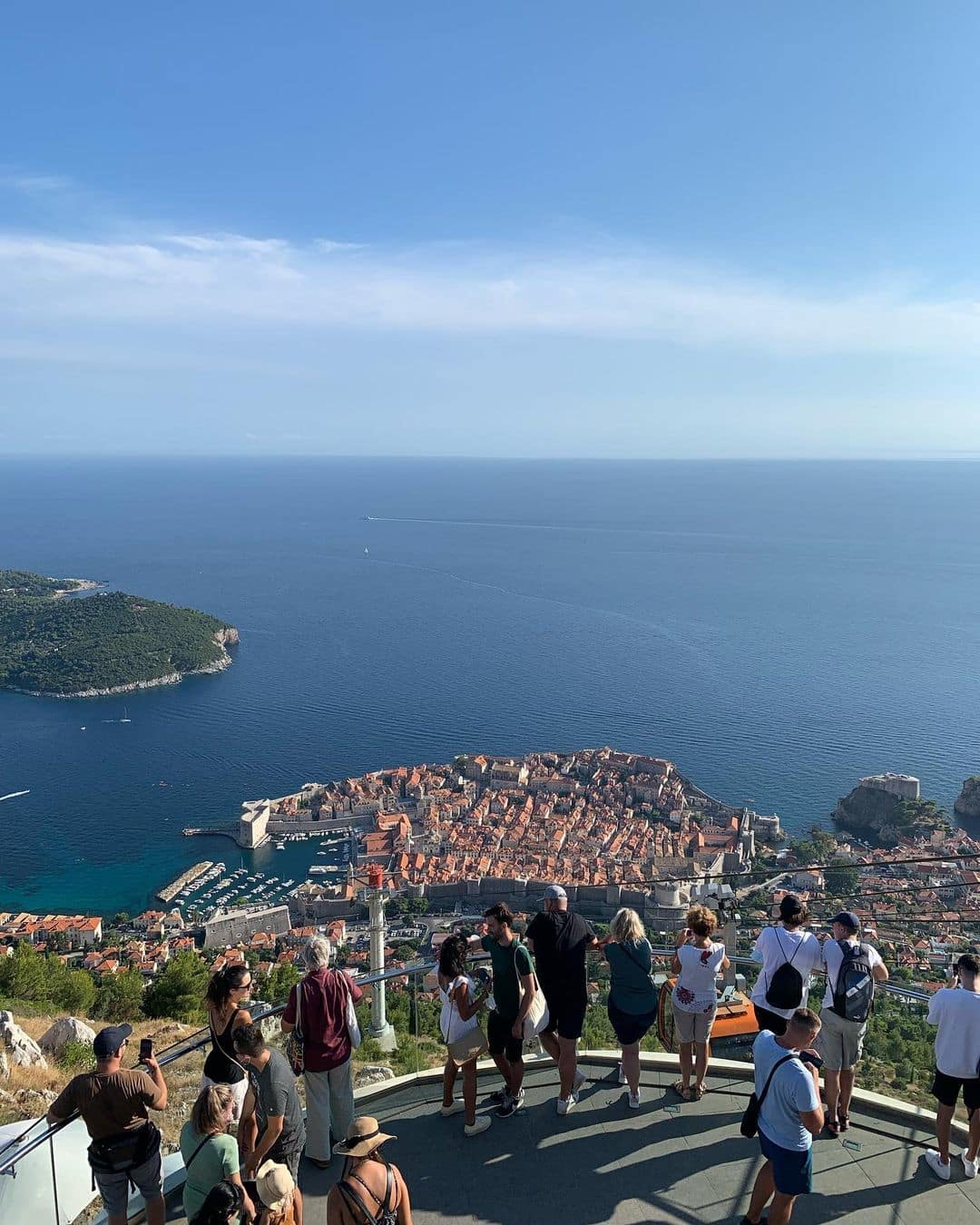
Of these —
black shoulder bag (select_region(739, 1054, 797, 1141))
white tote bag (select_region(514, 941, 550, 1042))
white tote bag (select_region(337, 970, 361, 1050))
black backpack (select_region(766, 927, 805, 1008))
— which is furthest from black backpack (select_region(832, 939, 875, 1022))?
white tote bag (select_region(337, 970, 361, 1050))

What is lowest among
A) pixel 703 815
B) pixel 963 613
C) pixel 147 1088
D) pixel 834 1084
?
pixel 703 815

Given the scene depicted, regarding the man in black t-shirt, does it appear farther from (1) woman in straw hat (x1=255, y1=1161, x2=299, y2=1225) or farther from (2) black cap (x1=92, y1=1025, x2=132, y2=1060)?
(2) black cap (x1=92, y1=1025, x2=132, y2=1060)

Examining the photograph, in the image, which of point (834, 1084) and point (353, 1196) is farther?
point (834, 1084)

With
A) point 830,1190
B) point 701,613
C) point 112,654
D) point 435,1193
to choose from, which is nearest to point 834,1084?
point 830,1190

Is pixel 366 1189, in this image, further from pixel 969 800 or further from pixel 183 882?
pixel 969 800

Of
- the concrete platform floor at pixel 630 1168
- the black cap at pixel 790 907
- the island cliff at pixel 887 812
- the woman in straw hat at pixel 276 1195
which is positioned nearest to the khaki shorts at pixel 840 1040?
the concrete platform floor at pixel 630 1168

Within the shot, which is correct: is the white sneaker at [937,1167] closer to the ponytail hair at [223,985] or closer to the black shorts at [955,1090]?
the black shorts at [955,1090]

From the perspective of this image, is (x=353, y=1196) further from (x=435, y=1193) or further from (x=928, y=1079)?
(x=928, y=1079)
